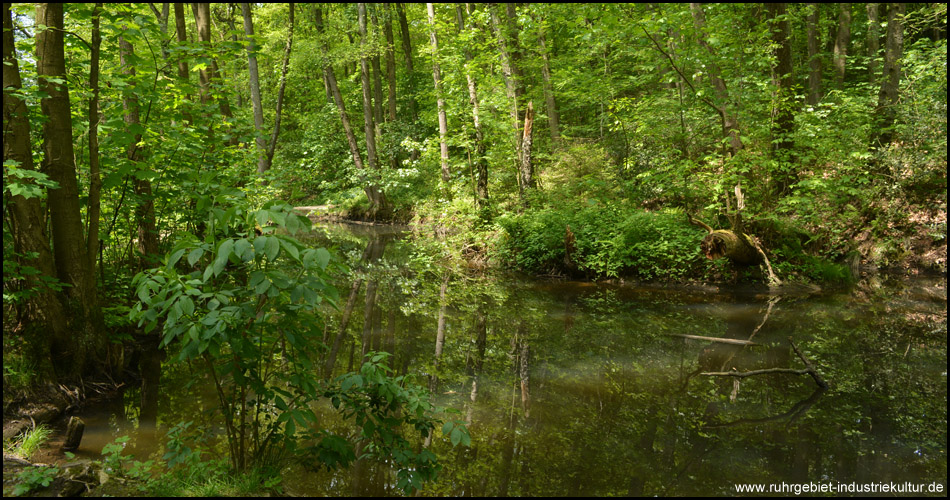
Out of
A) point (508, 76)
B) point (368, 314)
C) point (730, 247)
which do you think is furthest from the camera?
point (508, 76)

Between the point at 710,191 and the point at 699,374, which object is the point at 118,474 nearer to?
the point at 699,374

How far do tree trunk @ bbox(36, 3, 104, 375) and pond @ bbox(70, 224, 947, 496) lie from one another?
0.64 meters

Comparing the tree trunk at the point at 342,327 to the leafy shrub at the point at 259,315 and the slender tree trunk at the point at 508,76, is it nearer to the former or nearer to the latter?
the leafy shrub at the point at 259,315

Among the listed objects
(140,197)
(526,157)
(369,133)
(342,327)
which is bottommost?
(342,327)

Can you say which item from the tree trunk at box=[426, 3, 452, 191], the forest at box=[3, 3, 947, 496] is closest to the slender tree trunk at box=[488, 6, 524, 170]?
the forest at box=[3, 3, 947, 496]

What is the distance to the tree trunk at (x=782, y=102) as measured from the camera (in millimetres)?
9742

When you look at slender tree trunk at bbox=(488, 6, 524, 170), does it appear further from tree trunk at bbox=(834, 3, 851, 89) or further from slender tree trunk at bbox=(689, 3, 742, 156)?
tree trunk at bbox=(834, 3, 851, 89)

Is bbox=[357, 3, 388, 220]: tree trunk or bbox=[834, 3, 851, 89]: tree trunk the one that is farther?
bbox=[357, 3, 388, 220]: tree trunk

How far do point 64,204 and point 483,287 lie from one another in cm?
739

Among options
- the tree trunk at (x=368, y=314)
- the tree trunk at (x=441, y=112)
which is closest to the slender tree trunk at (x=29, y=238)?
the tree trunk at (x=368, y=314)

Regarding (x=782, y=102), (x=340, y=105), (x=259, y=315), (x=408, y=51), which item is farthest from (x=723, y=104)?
(x=408, y=51)

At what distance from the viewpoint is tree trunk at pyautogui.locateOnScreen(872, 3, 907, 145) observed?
11.1 m

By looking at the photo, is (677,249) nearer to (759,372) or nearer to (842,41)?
(759,372)

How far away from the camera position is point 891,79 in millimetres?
11289
